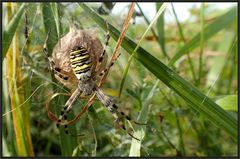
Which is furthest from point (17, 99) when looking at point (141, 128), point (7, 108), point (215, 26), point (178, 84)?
point (215, 26)

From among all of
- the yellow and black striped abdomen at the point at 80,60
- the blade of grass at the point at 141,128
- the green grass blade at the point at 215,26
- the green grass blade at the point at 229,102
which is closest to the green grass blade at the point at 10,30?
the yellow and black striped abdomen at the point at 80,60

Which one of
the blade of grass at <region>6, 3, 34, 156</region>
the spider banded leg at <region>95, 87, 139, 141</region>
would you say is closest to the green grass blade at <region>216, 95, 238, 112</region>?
the spider banded leg at <region>95, 87, 139, 141</region>

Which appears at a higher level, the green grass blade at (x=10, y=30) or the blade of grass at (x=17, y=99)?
the green grass blade at (x=10, y=30)

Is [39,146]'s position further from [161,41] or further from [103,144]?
[161,41]

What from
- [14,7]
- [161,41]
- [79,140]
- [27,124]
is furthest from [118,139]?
[14,7]

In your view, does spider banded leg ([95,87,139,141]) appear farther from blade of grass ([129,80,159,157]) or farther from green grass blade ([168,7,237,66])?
green grass blade ([168,7,237,66])

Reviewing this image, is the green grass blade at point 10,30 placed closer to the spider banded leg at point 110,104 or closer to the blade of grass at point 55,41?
the blade of grass at point 55,41
